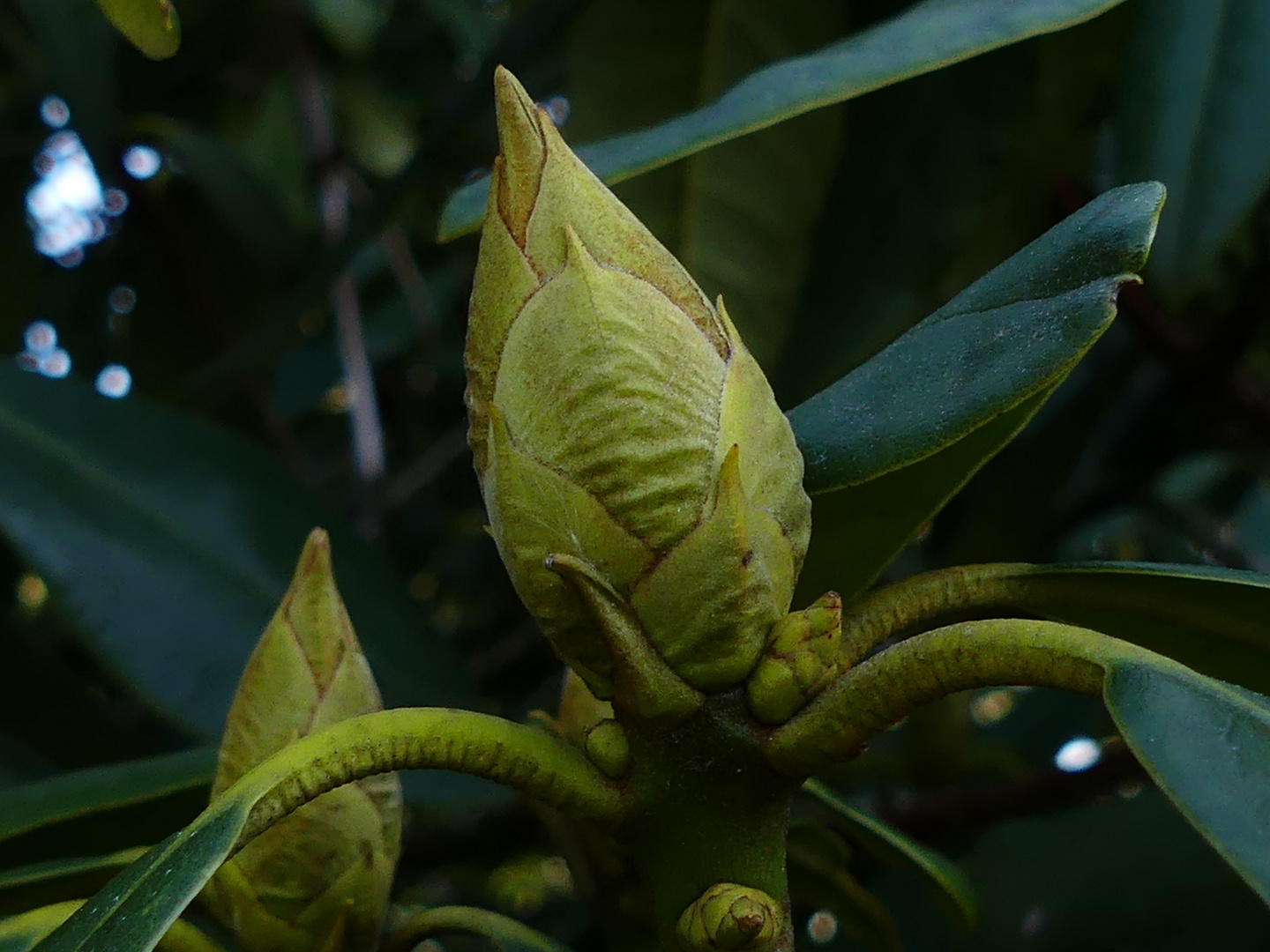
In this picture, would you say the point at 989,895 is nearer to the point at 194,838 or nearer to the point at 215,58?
the point at 194,838

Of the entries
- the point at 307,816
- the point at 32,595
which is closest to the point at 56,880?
the point at 307,816

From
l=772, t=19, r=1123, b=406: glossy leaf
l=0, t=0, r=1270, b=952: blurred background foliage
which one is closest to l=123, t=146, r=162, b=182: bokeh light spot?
l=0, t=0, r=1270, b=952: blurred background foliage

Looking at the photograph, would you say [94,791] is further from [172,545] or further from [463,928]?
[172,545]

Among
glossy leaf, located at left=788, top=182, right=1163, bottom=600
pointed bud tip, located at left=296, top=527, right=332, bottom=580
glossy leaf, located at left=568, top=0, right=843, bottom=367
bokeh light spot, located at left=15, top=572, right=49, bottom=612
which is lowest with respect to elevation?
pointed bud tip, located at left=296, top=527, right=332, bottom=580

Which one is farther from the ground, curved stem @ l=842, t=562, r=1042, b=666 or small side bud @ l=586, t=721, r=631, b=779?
curved stem @ l=842, t=562, r=1042, b=666

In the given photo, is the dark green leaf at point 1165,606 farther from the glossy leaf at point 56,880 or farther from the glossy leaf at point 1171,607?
the glossy leaf at point 56,880

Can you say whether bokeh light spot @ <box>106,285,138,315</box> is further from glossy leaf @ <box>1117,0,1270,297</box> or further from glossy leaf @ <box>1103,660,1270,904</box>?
glossy leaf @ <box>1103,660,1270,904</box>

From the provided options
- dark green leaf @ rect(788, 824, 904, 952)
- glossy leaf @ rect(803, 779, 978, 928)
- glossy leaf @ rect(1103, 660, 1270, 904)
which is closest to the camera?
glossy leaf @ rect(1103, 660, 1270, 904)
